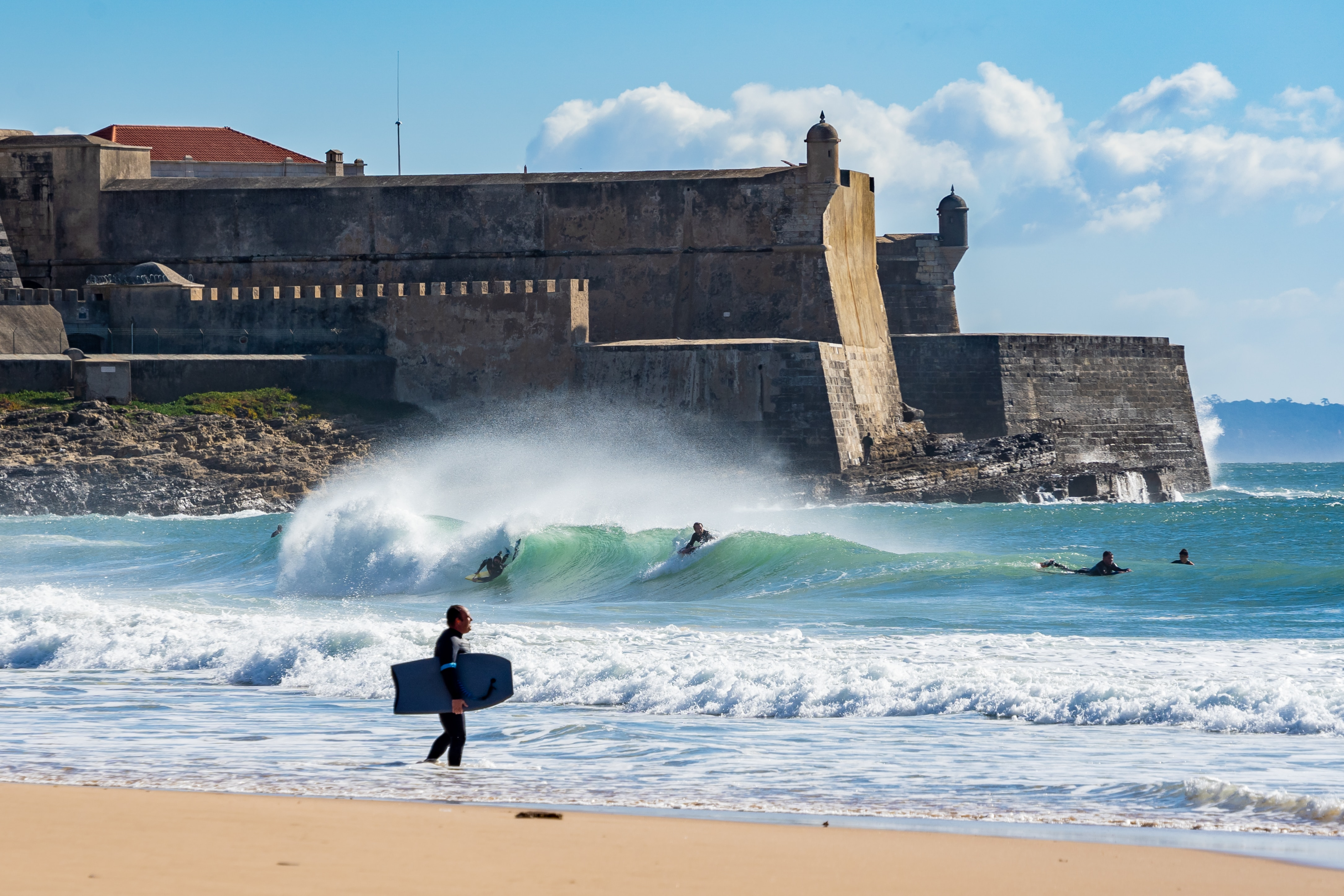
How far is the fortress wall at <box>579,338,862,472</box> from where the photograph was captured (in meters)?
25.1

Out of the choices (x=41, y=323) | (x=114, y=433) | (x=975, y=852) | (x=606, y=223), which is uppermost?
(x=606, y=223)

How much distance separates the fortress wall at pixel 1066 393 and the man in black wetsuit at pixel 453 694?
25589 mm

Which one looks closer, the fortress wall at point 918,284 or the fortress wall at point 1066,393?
the fortress wall at point 1066,393

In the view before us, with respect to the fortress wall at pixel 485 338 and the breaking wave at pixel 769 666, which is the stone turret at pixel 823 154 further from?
the breaking wave at pixel 769 666

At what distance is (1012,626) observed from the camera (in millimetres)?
10984

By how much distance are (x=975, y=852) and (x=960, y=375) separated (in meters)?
27.3

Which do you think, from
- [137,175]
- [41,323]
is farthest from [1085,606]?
[137,175]

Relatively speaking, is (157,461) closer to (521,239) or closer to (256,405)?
(256,405)

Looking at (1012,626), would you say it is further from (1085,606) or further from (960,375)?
(960,375)

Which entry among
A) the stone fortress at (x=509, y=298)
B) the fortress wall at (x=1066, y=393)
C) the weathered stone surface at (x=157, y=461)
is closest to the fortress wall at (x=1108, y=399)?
the fortress wall at (x=1066, y=393)

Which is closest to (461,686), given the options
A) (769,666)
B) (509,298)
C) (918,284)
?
(769,666)

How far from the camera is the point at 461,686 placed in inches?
264

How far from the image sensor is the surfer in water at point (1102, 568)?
1458 cm

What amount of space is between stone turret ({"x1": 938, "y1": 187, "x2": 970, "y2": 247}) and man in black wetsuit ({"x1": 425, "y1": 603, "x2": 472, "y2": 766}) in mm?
30229
